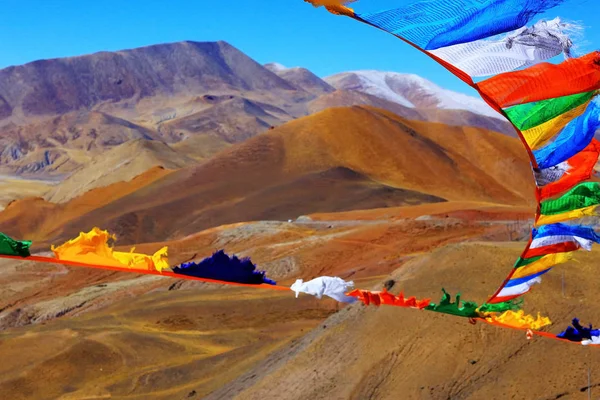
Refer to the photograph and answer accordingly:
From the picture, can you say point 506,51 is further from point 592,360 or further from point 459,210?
point 459,210

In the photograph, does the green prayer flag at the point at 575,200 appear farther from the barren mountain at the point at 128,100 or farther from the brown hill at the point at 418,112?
the brown hill at the point at 418,112

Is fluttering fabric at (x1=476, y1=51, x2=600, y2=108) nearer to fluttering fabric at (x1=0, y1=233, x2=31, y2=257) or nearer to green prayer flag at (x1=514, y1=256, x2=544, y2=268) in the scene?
green prayer flag at (x1=514, y1=256, x2=544, y2=268)

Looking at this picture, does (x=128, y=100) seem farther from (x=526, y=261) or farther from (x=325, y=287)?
(x=325, y=287)

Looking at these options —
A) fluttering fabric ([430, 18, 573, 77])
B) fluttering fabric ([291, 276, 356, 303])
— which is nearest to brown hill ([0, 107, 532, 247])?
fluttering fabric ([291, 276, 356, 303])

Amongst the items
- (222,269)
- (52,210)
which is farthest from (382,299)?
(52,210)

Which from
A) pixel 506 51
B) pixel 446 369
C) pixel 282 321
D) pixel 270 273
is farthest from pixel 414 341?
pixel 270 273

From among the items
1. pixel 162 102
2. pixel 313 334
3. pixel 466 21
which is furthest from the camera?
pixel 162 102
